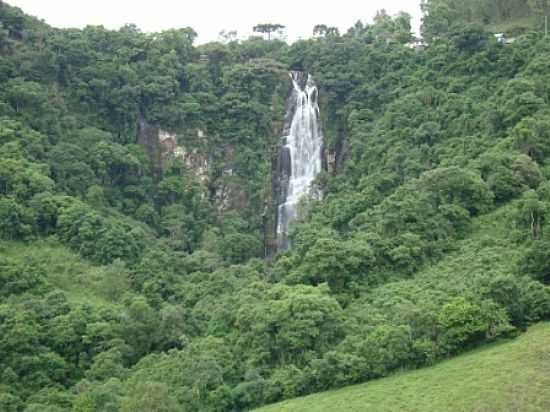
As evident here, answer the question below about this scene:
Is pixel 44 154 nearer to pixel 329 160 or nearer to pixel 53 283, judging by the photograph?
pixel 53 283

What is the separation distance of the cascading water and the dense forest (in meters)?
0.88

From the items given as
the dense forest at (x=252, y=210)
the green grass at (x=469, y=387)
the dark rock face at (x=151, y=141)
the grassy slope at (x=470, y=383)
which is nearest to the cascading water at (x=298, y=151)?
the dense forest at (x=252, y=210)

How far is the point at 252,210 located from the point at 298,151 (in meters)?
5.03

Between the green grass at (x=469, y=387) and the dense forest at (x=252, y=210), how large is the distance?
783mm

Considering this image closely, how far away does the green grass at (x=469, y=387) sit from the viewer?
22.8m

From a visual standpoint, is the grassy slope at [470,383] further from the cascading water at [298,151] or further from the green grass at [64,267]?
the cascading water at [298,151]

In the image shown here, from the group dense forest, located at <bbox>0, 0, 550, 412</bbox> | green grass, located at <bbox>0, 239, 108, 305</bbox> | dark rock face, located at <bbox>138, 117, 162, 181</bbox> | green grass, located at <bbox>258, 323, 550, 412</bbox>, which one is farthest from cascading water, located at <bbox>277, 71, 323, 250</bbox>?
green grass, located at <bbox>258, 323, 550, 412</bbox>

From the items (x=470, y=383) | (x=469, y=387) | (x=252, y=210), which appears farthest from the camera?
(x=252, y=210)

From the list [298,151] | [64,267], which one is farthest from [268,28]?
[64,267]

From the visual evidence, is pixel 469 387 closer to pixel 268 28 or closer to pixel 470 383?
pixel 470 383

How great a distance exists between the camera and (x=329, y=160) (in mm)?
51250

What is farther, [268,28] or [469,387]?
[268,28]

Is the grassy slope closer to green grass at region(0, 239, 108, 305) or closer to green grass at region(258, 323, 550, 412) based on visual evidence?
green grass at region(258, 323, 550, 412)

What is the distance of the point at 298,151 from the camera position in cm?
5134
